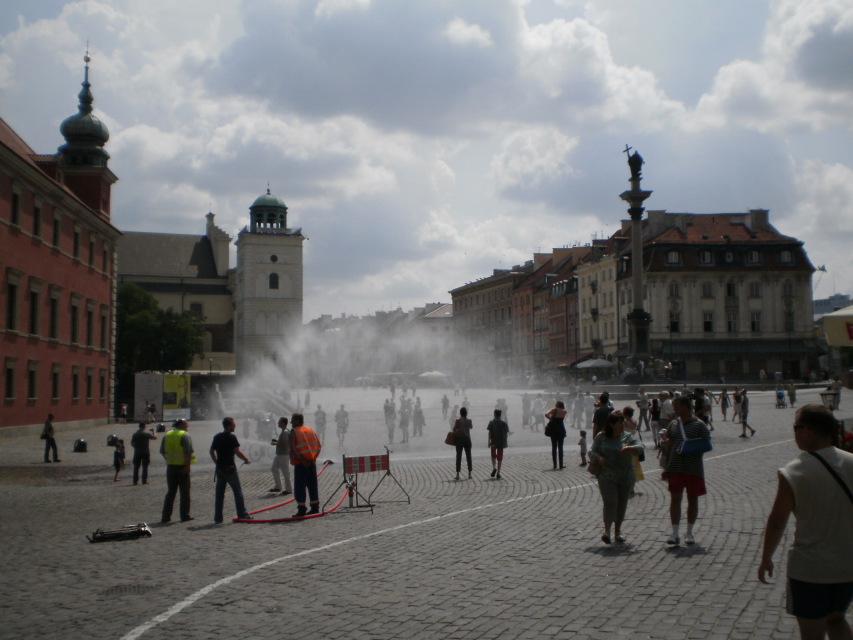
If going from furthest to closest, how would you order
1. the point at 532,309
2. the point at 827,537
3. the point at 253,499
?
1. the point at 532,309
2. the point at 253,499
3. the point at 827,537

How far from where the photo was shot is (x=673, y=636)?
676cm

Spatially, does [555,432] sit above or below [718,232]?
below

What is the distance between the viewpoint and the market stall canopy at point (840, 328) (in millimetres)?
11633

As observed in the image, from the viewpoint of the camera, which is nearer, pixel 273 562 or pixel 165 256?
pixel 273 562

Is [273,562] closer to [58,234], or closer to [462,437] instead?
[462,437]

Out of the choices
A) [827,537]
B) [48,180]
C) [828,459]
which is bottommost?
[827,537]

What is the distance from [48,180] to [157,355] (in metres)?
41.5

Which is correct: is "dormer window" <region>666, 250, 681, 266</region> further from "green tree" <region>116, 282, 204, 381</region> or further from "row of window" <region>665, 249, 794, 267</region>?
"green tree" <region>116, 282, 204, 381</region>

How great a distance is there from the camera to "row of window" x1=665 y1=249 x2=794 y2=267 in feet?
267

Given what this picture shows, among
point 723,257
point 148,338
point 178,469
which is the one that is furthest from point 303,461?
point 723,257

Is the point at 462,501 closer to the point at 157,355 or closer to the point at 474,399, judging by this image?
the point at 474,399

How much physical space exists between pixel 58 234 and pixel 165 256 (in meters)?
76.0

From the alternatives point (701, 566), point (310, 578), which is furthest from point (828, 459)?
point (310, 578)

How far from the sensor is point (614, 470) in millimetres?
11008
